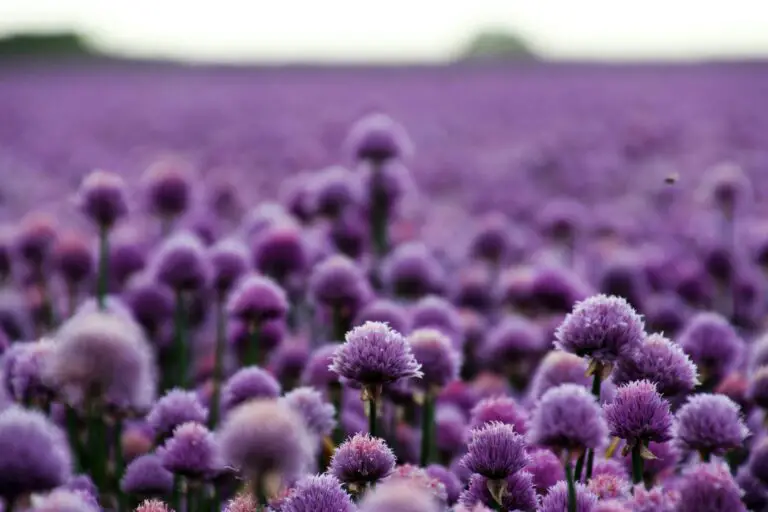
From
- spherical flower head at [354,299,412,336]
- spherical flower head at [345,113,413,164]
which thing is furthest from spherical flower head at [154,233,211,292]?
spherical flower head at [345,113,413,164]

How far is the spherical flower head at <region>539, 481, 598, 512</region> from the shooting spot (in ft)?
3.60

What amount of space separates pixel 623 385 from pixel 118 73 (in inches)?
793

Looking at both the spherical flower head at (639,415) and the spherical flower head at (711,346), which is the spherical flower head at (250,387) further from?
the spherical flower head at (711,346)

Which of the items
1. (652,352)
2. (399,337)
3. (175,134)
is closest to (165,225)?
(399,337)

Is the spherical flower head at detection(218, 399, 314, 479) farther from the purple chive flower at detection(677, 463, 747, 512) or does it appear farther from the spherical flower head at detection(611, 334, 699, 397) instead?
the spherical flower head at detection(611, 334, 699, 397)

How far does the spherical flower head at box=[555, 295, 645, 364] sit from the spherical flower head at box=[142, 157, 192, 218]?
1695 mm

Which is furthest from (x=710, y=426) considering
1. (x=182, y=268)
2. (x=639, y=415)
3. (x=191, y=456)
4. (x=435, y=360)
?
(x=182, y=268)

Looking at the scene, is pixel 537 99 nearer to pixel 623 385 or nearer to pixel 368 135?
pixel 368 135

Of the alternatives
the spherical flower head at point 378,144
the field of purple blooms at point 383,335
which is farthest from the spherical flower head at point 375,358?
the spherical flower head at point 378,144

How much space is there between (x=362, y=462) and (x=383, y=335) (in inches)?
7.6

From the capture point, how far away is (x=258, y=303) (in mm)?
1867

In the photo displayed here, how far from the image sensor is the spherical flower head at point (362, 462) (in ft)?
3.84

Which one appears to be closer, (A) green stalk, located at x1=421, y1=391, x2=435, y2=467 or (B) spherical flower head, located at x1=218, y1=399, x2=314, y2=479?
(B) spherical flower head, located at x1=218, y1=399, x2=314, y2=479

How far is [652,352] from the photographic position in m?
1.30
